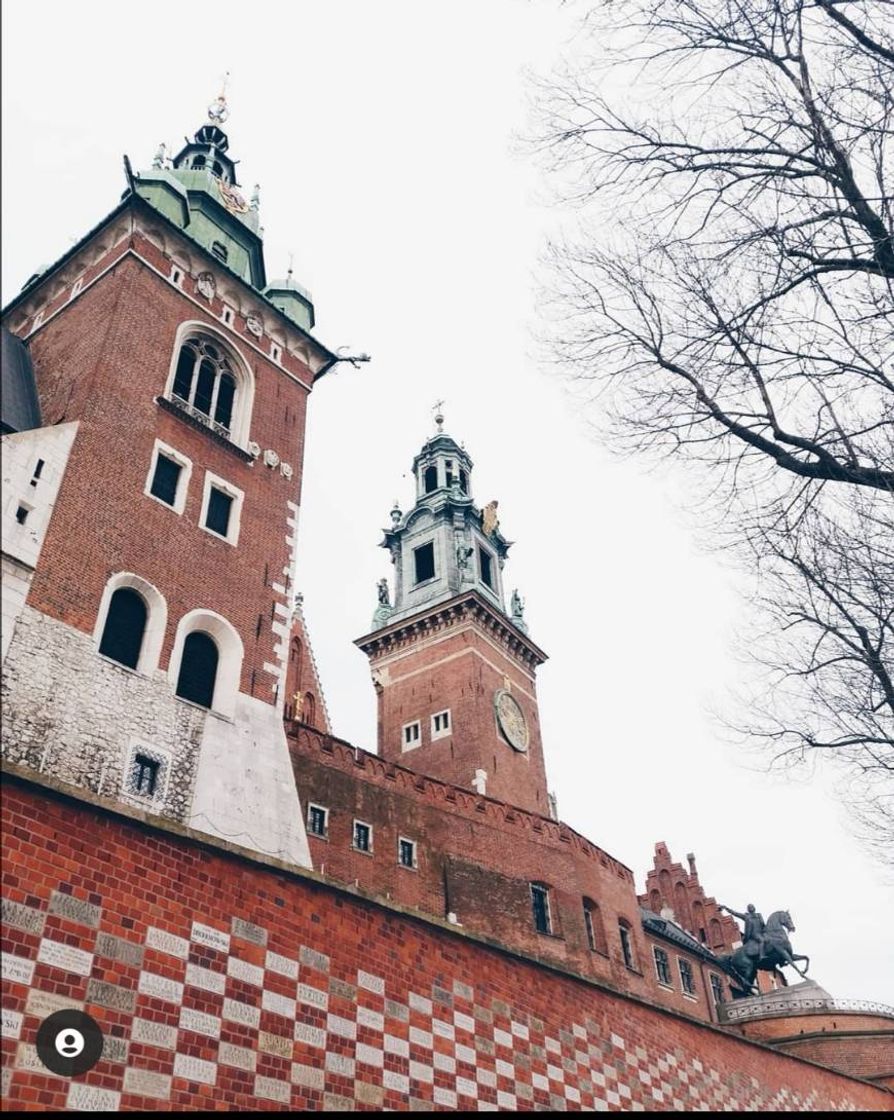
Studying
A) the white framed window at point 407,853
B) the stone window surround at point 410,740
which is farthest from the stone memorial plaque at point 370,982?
the stone window surround at point 410,740

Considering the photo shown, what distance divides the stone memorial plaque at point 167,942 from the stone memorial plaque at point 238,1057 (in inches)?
36.5

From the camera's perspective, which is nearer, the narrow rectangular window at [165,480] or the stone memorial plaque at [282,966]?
the stone memorial plaque at [282,966]

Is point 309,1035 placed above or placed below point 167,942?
below

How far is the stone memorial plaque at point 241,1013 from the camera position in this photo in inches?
364

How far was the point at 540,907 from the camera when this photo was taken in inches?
1203

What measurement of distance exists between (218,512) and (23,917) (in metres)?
13.0

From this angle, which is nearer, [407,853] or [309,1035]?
[309,1035]

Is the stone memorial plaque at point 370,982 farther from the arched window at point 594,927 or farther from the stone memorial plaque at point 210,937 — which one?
the arched window at point 594,927

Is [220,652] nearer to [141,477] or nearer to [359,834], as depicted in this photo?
[141,477]

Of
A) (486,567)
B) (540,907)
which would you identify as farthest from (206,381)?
(486,567)

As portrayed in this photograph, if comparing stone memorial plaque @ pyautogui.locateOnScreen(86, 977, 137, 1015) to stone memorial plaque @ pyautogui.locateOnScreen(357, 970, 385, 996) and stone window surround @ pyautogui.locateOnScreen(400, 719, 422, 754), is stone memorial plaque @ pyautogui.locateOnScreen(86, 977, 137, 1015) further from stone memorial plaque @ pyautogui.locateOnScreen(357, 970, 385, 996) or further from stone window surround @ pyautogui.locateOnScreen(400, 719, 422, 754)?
stone window surround @ pyautogui.locateOnScreen(400, 719, 422, 754)

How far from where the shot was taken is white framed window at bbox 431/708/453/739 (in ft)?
123

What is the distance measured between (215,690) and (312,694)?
45.3 ft

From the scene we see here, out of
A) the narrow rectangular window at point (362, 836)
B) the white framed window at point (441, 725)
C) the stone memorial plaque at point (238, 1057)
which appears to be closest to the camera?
the stone memorial plaque at point (238, 1057)
